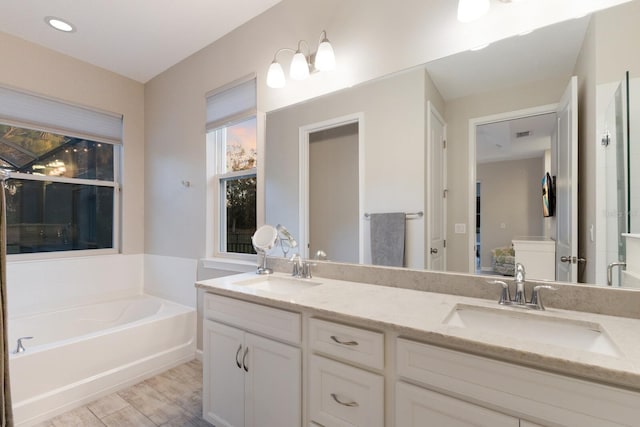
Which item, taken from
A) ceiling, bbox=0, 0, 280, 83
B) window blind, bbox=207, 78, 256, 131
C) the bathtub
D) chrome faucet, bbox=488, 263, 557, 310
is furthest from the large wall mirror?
the bathtub

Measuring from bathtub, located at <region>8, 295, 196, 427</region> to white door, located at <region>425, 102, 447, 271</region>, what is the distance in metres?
2.21

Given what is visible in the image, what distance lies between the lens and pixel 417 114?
1.58m

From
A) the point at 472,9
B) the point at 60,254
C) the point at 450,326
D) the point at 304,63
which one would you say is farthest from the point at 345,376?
the point at 60,254

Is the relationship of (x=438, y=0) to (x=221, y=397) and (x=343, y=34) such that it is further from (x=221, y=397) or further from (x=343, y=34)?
(x=221, y=397)

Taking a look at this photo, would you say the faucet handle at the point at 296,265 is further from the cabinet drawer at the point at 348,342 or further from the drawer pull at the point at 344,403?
the drawer pull at the point at 344,403

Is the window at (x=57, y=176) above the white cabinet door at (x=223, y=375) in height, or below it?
above

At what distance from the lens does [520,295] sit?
3.99 feet

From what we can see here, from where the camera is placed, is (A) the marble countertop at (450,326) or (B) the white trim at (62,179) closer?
(A) the marble countertop at (450,326)

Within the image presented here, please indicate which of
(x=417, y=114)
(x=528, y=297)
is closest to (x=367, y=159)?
(x=417, y=114)

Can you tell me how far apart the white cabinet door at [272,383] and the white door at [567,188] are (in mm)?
1167

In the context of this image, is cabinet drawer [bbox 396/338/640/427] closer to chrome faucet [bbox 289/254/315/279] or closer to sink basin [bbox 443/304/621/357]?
sink basin [bbox 443/304/621/357]

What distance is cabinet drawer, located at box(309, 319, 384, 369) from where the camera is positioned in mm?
1100

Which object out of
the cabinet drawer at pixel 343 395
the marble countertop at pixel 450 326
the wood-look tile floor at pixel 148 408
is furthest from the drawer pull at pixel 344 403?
the wood-look tile floor at pixel 148 408

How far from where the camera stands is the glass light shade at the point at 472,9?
52.4 inches
